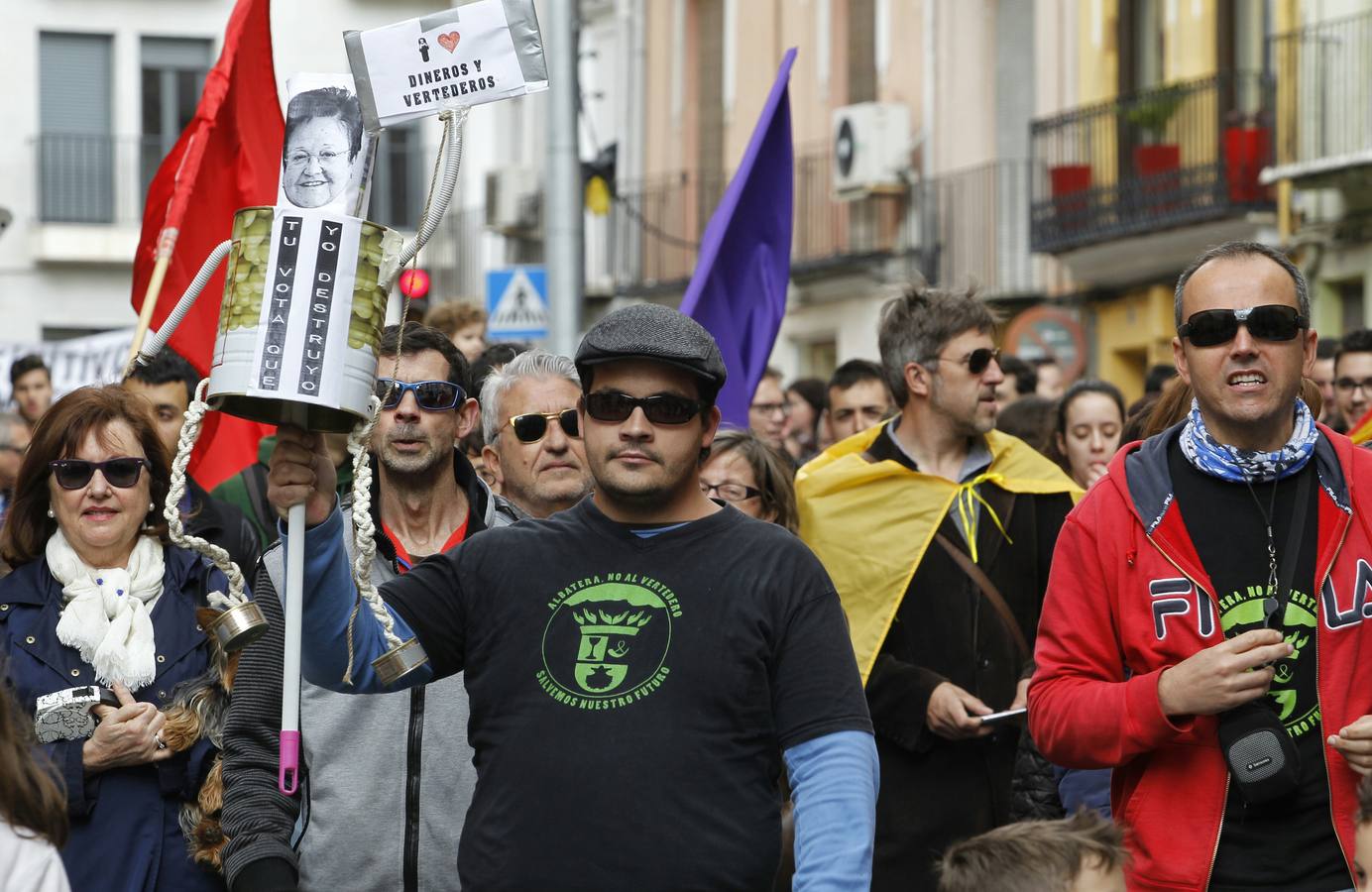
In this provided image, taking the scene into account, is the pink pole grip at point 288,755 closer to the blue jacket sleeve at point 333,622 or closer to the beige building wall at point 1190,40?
the blue jacket sleeve at point 333,622

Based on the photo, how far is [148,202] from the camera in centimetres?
962

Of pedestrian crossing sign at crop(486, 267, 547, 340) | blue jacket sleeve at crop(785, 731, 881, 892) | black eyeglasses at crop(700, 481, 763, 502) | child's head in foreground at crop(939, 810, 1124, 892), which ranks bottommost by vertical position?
child's head in foreground at crop(939, 810, 1124, 892)

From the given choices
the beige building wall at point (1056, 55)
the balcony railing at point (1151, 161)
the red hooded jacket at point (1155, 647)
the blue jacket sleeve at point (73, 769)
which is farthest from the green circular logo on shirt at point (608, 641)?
the beige building wall at point (1056, 55)

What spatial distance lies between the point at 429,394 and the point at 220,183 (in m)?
3.23

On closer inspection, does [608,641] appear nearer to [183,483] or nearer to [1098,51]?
[183,483]

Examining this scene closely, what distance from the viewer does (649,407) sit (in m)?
4.61

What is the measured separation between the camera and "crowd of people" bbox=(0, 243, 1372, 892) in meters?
4.48

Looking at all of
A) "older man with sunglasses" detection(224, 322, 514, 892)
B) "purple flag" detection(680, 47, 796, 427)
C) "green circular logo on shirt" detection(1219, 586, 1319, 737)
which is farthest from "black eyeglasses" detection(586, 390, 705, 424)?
"purple flag" detection(680, 47, 796, 427)

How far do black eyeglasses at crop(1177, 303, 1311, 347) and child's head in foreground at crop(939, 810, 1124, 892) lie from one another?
1.02 m

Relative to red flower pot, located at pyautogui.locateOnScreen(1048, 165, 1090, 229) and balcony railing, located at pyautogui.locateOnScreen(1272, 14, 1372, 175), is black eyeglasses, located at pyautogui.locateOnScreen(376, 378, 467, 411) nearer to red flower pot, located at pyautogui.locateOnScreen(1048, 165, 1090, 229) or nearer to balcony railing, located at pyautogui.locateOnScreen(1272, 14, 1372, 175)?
balcony railing, located at pyautogui.locateOnScreen(1272, 14, 1372, 175)

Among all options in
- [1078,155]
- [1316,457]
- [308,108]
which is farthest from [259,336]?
[1078,155]

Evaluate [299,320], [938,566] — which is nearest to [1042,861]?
[299,320]

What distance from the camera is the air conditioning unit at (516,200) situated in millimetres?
30641

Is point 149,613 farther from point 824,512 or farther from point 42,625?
point 824,512
